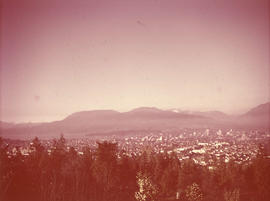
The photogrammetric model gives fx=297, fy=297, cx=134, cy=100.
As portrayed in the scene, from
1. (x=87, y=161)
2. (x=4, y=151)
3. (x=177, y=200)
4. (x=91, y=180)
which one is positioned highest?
(x=4, y=151)

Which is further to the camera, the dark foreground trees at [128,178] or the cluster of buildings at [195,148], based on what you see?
the cluster of buildings at [195,148]

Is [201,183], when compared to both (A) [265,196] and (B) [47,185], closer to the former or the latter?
(A) [265,196]

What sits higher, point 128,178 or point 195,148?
point 128,178

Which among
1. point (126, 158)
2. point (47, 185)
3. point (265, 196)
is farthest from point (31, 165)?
point (265, 196)

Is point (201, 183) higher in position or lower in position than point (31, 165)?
lower

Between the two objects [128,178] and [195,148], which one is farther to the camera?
[195,148]

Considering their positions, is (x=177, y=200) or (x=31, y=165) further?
(x=177, y=200)

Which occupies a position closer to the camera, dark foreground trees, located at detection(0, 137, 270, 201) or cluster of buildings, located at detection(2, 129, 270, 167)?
dark foreground trees, located at detection(0, 137, 270, 201)

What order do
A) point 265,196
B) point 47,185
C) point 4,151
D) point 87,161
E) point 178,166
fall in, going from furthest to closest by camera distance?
point 178,166 < point 87,161 < point 265,196 < point 47,185 < point 4,151
